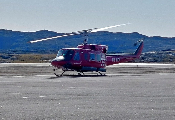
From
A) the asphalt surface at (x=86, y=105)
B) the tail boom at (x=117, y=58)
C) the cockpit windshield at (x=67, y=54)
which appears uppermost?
the cockpit windshield at (x=67, y=54)

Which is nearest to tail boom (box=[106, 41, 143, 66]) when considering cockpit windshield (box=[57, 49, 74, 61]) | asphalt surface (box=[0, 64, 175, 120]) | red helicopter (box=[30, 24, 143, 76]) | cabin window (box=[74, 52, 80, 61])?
red helicopter (box=[30, 24, 143, 76])

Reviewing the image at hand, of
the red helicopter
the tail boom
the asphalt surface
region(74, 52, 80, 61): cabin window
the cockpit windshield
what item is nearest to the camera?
the asphalt surface

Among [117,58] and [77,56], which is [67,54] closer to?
[77,56]

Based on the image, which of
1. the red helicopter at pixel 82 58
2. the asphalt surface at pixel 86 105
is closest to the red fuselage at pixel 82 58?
the red helicopter at pixel 82 58

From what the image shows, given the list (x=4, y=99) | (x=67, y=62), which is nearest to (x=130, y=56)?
(x=67, y=62)

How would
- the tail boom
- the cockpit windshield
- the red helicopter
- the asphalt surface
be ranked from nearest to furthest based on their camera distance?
the asphalt surface
the red helicopter
the cockpit windshield
the tail boom

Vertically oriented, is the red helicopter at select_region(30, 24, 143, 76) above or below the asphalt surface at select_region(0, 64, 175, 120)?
above

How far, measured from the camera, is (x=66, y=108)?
17.6m

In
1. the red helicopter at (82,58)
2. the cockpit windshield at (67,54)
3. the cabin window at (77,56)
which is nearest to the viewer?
the red helicopter at (82,58)

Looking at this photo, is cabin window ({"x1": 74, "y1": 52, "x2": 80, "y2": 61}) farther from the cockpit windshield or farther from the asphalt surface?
the asphalt surface

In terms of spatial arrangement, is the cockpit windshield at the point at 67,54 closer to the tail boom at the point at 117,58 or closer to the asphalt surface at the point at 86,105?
the tail boom at the point at 117,58

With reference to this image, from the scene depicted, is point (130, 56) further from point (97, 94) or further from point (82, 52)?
point (97, 94)

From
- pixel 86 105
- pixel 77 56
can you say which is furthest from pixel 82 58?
pixel 86 105

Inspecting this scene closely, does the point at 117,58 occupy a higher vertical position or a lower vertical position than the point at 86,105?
higher
